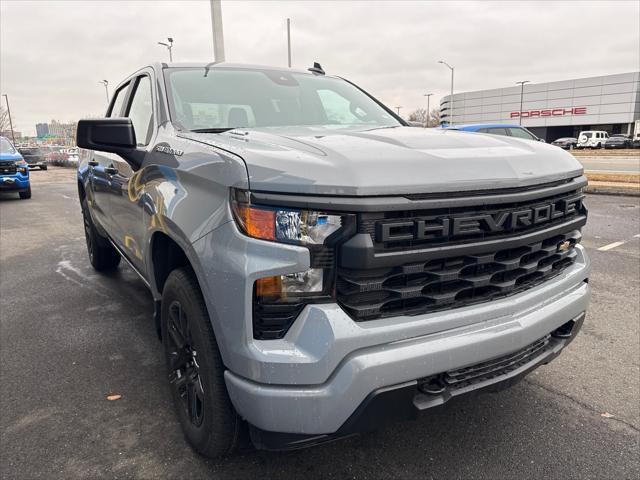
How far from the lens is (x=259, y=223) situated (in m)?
1.71

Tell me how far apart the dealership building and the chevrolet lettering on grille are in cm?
5971

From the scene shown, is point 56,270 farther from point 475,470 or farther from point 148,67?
point 475,470

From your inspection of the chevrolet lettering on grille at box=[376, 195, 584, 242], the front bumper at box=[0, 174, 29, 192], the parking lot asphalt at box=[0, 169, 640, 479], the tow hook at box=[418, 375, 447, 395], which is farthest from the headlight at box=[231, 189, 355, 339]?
the front bumper at box=[0, 174, 29, 192]

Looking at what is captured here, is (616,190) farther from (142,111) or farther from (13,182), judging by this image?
(13,182)

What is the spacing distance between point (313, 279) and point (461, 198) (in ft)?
2.06

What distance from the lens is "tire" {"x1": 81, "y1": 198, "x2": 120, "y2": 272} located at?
534 centimetres

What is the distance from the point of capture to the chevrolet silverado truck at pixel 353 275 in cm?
168

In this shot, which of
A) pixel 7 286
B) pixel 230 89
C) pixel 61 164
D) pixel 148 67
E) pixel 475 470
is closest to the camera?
pixel 475 470

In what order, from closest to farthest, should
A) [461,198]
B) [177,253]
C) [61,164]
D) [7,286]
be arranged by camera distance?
[461,198], [177,253], [7,286], [61,164]

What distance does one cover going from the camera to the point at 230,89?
317 centimetres

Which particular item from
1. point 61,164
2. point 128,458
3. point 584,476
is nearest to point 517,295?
point 584,476

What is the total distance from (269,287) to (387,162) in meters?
0.61

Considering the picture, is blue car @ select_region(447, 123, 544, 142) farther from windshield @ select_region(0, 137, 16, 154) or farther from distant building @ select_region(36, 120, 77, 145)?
distant building @ select_region(36, 120, 77, 145)

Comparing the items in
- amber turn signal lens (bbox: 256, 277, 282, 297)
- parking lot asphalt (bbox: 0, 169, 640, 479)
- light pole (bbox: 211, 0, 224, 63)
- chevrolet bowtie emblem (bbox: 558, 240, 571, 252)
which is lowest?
parking lot asphalt (bbox: 0, 169, 640, 479)
